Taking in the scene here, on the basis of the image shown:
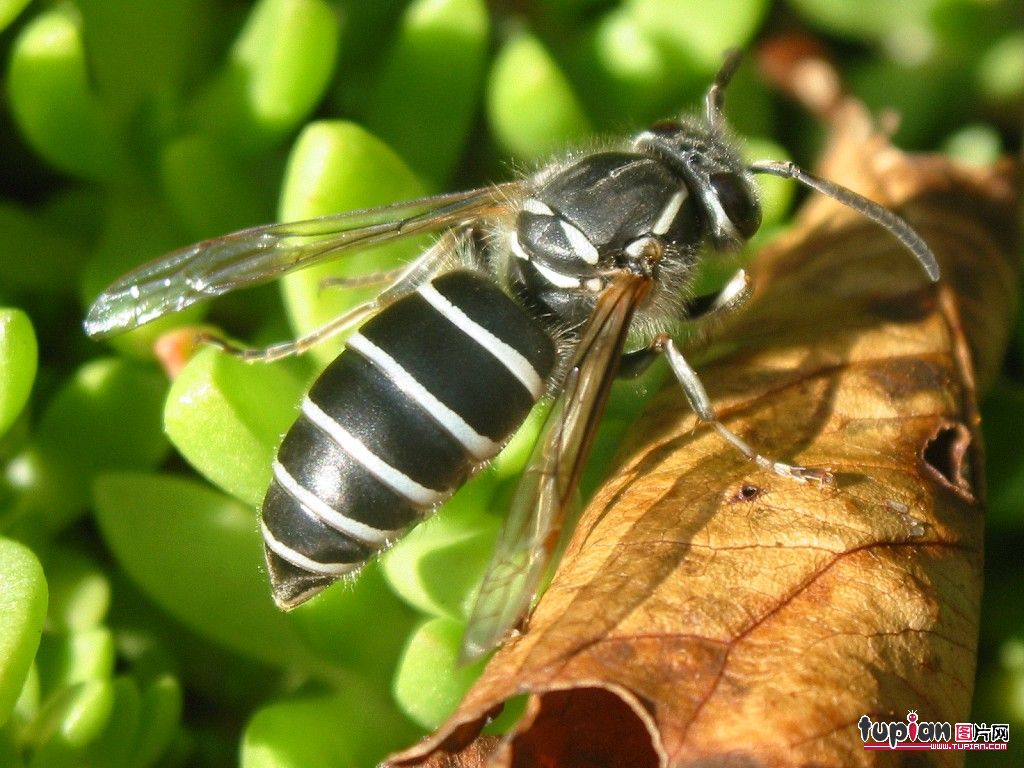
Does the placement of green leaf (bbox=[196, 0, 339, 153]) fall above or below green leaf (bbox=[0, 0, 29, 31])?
above

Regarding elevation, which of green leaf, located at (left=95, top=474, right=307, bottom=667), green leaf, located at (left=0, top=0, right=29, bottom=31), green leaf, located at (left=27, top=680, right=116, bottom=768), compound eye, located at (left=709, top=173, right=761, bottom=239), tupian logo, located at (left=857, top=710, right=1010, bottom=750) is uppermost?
green leaf, located at (left=0, top=0, right=29, bottom=31)

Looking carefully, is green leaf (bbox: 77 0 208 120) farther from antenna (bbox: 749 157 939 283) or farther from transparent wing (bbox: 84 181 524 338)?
antenna (bbox: 749 157 939 283)

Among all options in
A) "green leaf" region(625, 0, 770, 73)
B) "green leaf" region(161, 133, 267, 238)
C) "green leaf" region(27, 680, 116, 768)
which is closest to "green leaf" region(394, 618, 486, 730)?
"green leaf" region(27, 680, 116, 768)

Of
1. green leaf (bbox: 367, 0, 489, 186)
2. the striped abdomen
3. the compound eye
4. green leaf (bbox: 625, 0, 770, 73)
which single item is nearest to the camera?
the striped abdomen

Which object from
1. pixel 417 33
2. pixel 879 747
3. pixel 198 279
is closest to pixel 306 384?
pixel 198 279

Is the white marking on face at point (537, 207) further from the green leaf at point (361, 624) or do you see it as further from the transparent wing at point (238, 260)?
the green leaf at point (361, 624)

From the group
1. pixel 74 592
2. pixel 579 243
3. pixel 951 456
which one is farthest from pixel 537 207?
pixel 74 592

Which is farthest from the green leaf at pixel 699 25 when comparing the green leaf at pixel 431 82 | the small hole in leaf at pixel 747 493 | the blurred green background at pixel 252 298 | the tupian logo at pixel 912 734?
the tupian logo at pixel 912 734
